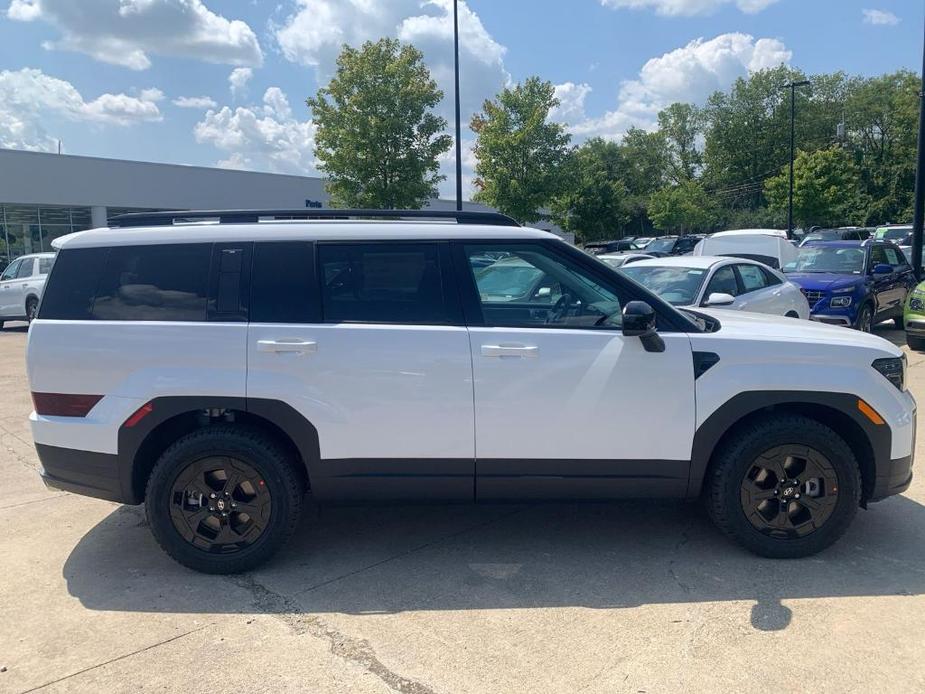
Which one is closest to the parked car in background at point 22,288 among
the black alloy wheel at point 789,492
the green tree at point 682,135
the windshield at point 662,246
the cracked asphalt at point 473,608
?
the cracked asphalt at point 473,608

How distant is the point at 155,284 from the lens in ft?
12.9

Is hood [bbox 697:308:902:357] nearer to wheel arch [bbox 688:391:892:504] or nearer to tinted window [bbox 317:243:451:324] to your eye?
wheel arch [bbox 688:391:892:504]

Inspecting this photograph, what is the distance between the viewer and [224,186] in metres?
35.6

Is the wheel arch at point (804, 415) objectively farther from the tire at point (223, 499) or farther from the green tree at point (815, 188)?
the green tree at point (815, 188)

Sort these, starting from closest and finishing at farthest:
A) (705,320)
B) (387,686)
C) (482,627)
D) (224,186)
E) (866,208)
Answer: (387,686) < (482,627) < (705,320) < (224,186) < (866,208)

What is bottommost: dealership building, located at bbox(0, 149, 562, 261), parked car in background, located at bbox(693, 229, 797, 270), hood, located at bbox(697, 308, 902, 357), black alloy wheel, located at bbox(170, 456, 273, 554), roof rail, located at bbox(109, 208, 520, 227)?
black alloy wheel, located at bbox(170, 456, 273, 554)

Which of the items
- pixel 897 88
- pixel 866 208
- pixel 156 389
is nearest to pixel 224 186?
pixel 156 389

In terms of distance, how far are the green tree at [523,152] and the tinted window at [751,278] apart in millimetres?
15940

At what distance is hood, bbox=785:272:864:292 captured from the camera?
1169cm

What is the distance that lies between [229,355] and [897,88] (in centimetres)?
7809

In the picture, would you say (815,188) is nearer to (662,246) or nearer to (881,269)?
(662,246)

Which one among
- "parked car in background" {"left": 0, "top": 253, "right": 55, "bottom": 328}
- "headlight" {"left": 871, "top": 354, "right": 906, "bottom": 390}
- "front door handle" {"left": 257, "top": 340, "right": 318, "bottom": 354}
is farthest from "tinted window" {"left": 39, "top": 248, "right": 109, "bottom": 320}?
"parked car in background" {"left": 0, "top": 253, "right": 55, "bottom": 328}

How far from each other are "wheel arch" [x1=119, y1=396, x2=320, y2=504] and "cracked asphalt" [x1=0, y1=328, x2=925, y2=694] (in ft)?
1.90

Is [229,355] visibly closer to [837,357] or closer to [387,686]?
[387,686]
